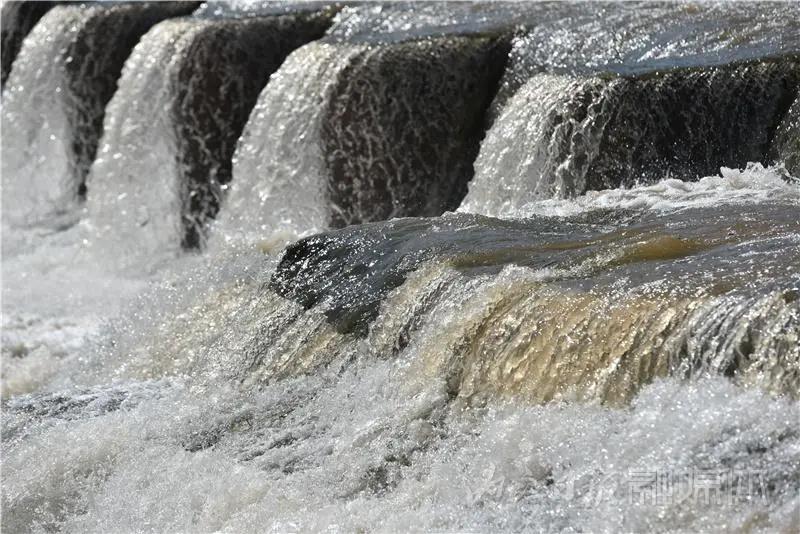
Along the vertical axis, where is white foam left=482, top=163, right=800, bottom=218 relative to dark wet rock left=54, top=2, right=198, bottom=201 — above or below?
below

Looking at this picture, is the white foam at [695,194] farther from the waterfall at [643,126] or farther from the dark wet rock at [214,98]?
the dark wet rock at [214,98]

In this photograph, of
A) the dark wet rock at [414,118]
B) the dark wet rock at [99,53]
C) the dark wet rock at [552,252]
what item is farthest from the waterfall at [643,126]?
the dark wet rock at [99,53]

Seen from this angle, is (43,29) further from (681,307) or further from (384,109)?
(681,307)

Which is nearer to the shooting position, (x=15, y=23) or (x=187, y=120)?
(x=187, y=120)

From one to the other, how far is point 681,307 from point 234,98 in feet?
18.9

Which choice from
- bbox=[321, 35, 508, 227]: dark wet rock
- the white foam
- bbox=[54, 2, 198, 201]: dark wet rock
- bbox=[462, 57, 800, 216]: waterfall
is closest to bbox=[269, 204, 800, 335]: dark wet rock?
the white foam

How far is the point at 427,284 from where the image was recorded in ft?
15.8

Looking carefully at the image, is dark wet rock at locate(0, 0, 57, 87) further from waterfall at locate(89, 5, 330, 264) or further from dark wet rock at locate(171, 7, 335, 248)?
dark wet rock at locate(171, 7, 335, 248)

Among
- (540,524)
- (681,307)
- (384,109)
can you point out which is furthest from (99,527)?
(384,109)

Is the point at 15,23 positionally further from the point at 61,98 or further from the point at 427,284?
the point at 427,284

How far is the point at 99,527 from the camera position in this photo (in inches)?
175

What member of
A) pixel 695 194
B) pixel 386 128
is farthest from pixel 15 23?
pixel 695 194

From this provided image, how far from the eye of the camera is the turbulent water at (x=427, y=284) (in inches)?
148

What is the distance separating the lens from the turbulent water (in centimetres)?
375
